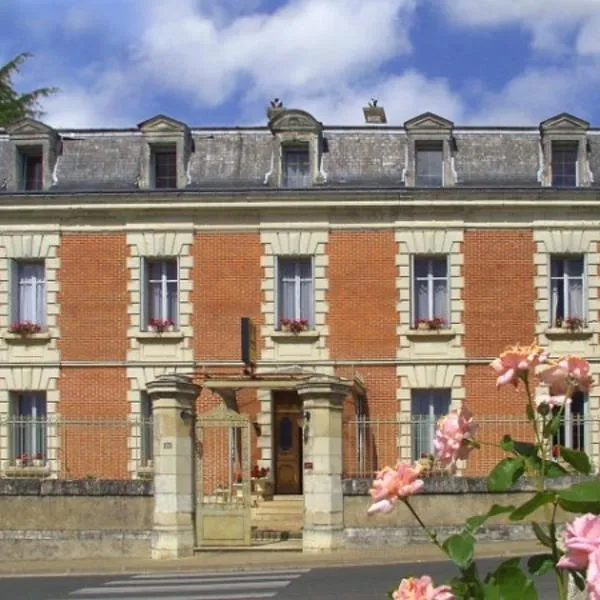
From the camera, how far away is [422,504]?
70.8 feet

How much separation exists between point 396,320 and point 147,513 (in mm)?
8860

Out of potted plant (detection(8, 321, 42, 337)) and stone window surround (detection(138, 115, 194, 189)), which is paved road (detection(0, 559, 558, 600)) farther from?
stone window surround (detection(138, 115, 194, 189))

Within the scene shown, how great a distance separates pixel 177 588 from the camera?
56.9ft

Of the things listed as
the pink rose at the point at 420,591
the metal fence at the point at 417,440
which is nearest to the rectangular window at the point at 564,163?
the metal fence at the point at 417,440

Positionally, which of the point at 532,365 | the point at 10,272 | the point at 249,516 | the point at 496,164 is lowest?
the point at 249,516

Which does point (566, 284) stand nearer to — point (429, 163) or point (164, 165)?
point (429, 163)

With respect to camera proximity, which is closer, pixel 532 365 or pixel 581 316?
pixel 532 365

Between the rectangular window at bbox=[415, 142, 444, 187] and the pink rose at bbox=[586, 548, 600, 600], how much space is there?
26.2m

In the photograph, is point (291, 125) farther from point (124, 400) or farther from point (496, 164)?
point (124, 400)

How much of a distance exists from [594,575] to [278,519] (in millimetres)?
22513

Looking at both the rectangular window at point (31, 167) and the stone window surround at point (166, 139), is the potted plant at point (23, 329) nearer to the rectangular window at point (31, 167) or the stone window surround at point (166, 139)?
the rectangular window at point (31, 167)

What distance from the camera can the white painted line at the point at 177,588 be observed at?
17078mm

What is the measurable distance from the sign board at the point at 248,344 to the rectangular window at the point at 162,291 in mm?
2047

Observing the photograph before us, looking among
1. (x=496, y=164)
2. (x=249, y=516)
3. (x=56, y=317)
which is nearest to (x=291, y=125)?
(x=496, y=164)
